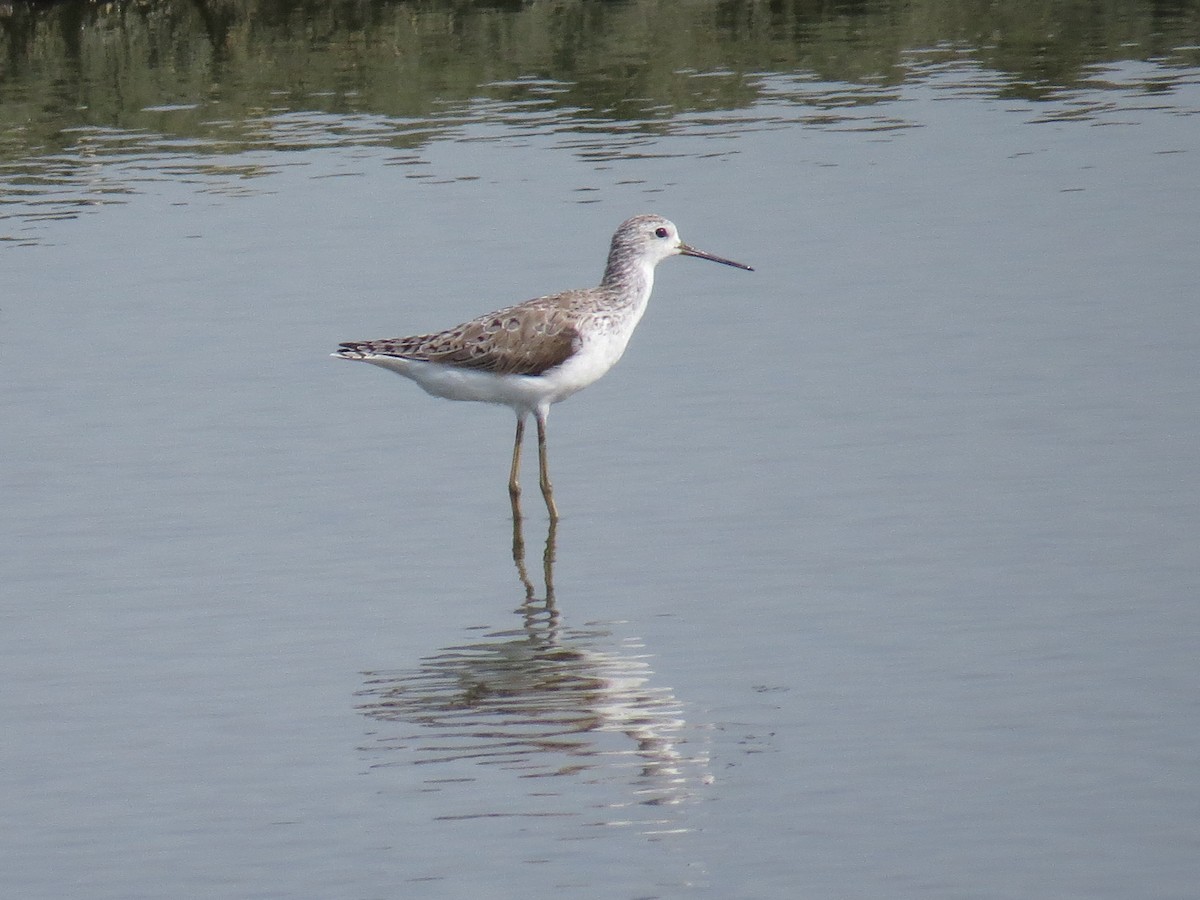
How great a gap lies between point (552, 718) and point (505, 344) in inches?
179

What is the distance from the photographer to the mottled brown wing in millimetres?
14391

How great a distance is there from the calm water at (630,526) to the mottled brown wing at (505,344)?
2.74 ft

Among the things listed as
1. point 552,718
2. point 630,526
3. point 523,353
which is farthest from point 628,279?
point 552,718

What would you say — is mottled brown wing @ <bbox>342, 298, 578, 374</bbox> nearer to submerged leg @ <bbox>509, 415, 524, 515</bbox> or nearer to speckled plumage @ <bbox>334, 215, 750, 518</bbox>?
speckled plumage @ <bbox>334, 215, 750, 518</bbox>

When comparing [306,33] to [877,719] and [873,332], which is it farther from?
[877,719]

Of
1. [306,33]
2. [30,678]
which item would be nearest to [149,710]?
[30,678]

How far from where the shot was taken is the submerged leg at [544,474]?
45.9 ft

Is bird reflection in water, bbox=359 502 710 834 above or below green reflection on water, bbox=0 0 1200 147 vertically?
below

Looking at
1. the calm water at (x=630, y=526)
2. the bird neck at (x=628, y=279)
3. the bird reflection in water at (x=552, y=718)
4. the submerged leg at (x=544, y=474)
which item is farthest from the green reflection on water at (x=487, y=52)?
the bird reflection in water at (x=552, y=718)

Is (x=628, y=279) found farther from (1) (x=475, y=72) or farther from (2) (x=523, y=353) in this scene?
(1) (x=475, y=72)

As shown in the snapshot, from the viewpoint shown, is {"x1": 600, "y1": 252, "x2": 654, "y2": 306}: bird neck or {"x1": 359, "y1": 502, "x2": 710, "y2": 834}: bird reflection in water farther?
{"x1": 600, "y1": 252, "x2": 654, "y2": 306}: bird neck

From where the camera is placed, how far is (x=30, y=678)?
1125cm

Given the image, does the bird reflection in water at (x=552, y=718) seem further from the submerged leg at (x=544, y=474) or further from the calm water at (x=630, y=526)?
the submerged leg at (x=544, y=474)

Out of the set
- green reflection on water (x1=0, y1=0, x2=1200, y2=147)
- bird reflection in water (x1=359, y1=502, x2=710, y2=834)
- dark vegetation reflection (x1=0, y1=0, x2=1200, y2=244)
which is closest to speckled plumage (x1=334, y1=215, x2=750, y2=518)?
bird reflection in water (x1=359, y1=502, x2=710, y2=834)
